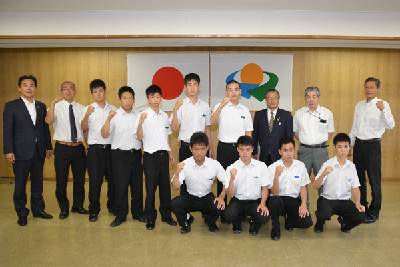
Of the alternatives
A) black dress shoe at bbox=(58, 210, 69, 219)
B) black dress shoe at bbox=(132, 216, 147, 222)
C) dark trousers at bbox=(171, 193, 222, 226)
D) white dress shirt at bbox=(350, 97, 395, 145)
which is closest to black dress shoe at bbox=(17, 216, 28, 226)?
black dress shoe at bbox=(58, 210, 69, 219)

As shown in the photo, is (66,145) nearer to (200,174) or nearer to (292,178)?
(200,174)

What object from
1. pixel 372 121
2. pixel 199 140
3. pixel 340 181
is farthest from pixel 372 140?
pixel 199 140

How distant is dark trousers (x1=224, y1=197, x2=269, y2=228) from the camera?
116 inches

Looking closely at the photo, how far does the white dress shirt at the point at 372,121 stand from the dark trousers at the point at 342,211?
A: 3.52ft

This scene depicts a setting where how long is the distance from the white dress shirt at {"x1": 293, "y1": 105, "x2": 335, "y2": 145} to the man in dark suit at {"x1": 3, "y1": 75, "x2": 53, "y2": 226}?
3491 millimetres

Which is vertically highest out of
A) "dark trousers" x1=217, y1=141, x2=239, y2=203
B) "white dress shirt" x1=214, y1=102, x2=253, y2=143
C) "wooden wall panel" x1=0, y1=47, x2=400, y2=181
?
"wooden wall panel" x1=0, y1=47, x2=400, y2=181

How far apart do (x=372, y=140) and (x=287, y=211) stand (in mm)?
1574

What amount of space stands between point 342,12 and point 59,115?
4.82 metres

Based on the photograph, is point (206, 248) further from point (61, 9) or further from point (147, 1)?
point (61, 9)

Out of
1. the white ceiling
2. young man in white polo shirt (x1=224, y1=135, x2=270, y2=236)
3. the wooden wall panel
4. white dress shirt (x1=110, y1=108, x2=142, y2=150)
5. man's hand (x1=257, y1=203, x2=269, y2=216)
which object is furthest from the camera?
the wooden wall panel

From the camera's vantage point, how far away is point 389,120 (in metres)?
3.49

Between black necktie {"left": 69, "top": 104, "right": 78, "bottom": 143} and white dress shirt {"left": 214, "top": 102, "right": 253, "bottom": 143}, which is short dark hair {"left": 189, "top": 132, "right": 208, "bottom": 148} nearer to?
white dress shirt {"left": 214, "top": 102, "right": 253, "bottom": 143}

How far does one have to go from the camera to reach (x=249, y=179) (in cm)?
308

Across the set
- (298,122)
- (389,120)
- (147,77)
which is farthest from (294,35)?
(147,77)
